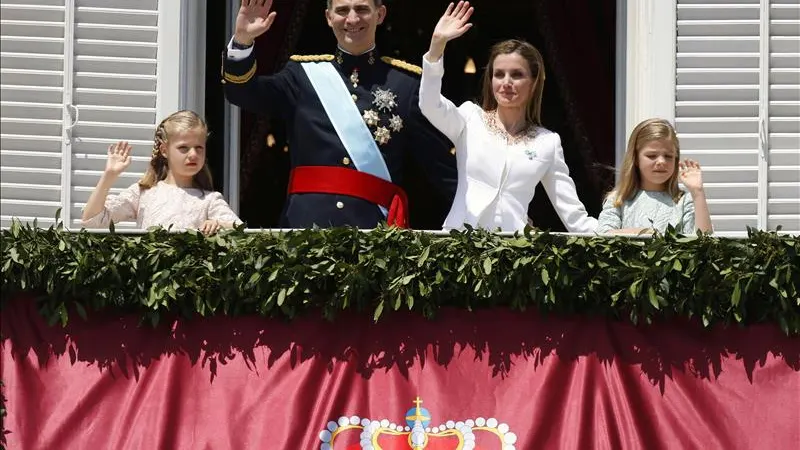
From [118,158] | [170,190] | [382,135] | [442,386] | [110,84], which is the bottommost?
[442,386]

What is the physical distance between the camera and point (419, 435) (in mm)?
7992

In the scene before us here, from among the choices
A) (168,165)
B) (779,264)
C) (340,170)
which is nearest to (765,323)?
(779,264)

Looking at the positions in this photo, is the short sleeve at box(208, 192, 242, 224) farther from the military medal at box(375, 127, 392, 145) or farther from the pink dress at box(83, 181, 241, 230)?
the military medal at box(375, 127, 392, 145)

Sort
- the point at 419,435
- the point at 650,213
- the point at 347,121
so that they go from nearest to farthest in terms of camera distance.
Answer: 1. the point at 419,435
2. the point at 650,213
3. the point at 347,121

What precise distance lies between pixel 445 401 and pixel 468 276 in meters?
0.49

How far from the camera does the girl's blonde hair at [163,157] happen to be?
28.1 ft

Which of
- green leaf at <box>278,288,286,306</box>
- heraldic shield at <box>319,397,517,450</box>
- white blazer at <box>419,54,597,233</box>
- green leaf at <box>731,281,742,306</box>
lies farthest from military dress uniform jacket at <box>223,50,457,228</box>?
green leaf at <box>731,281,742,306</box>

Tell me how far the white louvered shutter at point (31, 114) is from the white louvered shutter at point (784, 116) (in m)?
3.04

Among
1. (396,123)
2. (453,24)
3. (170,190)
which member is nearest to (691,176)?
(453,24)

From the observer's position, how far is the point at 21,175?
9227mm

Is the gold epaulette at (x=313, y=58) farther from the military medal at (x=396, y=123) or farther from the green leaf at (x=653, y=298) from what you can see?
the green leaf at (x=653, y=298)

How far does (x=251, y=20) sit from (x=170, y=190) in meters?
0.76

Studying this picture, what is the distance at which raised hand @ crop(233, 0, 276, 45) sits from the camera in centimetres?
842

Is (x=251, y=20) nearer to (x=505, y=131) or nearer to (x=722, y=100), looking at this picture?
(x=505, y=131)
